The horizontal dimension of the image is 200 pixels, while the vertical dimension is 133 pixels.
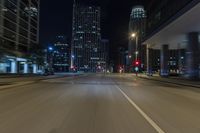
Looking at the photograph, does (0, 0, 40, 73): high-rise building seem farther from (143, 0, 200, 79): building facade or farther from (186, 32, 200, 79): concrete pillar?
(186, 32, 200, 79): concrete pillar

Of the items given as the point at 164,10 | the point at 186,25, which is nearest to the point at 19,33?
the point at 164,10

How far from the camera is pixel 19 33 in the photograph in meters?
109

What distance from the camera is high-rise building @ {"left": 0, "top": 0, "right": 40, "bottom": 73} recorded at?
3706 inches

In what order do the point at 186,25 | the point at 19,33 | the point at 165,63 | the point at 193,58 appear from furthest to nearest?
the point at 19,33 < the point at 165,63 < the point at 193,58 < the point at 186,25

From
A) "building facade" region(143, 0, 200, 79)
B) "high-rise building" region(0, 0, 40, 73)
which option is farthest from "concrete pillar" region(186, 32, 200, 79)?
"high-rise building" region(0, 0, 40, 73)

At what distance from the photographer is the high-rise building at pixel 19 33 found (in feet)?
309

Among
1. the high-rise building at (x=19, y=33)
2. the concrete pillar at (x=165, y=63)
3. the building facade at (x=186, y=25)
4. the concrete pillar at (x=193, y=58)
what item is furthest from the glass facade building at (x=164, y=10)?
the high-rise building at (x=19, y=33)

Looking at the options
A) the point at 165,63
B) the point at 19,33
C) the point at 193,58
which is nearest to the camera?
the point at 193,58

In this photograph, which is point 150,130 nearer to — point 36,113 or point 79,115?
point 79,115

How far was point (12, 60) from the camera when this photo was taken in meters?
100

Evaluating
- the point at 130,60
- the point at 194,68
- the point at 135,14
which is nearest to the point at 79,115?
the point at 194,68

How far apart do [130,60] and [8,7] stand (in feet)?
343

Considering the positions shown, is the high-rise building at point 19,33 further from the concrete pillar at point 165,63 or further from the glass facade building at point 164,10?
the concrete pillar at point 165,63

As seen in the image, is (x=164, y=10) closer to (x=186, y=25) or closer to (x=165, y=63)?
(x=186, y=25)
